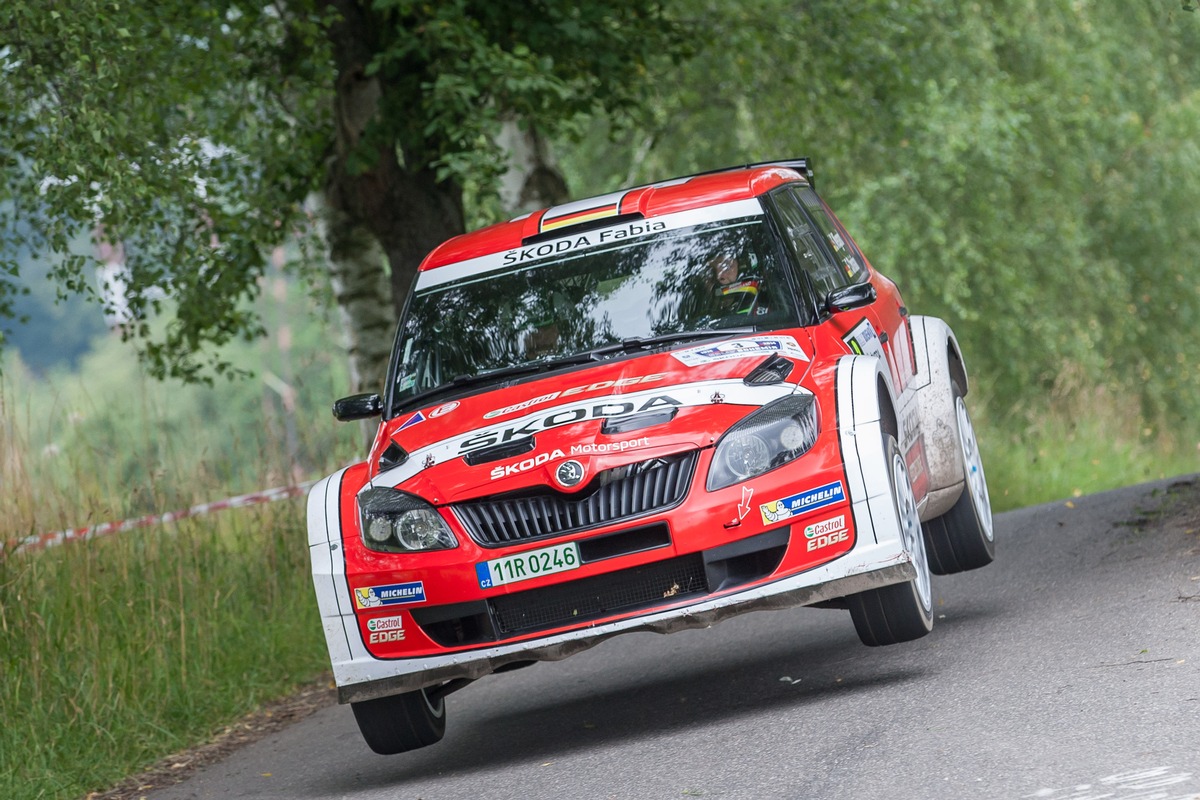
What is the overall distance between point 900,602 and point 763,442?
2.94ft

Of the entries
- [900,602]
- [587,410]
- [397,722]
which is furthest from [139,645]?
[900,602]

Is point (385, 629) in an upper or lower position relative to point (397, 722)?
upper

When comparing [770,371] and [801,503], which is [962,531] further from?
[801,503]

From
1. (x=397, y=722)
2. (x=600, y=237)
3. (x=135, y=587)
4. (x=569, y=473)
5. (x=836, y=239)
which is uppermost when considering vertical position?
(x=600, y=237)

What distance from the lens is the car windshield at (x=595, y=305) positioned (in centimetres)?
753

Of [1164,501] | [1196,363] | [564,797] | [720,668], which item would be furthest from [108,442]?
[1196,363]

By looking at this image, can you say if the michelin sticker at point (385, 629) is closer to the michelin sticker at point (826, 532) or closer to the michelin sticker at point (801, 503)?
the michelin sticker at point (801, 503)

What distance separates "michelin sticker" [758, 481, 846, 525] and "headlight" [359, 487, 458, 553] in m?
1.17

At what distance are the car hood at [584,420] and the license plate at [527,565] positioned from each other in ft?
0.79

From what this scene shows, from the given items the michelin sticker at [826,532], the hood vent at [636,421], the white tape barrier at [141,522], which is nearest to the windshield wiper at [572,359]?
the hood vent at [636,421]

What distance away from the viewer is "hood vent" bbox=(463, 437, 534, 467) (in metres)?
6.61

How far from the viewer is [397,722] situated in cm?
710

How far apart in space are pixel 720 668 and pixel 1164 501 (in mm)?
4433

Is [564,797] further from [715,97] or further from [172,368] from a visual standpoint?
[715,97]
